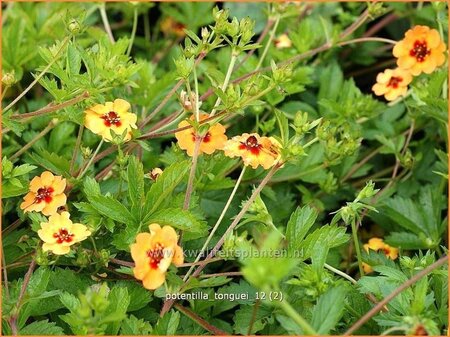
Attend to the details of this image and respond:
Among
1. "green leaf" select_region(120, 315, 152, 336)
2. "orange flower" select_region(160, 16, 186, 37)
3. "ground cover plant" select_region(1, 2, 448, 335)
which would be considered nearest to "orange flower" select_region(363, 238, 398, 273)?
"ground cover plant" select_region(1, 2, 448, 335)

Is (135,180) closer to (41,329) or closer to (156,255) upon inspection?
(156,255)

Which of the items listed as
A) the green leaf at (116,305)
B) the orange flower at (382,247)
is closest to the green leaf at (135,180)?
the green leaf at (116,305)

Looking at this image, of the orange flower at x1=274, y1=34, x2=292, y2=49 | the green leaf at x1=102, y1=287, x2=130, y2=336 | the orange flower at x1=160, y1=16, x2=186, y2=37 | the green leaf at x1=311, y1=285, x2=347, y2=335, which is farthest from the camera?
the orange flower at x1=160, y1=16, x2=186, y2=37

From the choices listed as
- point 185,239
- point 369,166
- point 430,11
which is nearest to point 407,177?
point 369,166

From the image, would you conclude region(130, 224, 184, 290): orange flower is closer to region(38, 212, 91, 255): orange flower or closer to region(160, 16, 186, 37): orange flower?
region(38, 212, 91, 255): orange flower

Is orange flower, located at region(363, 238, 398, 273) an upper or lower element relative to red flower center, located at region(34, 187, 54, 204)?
lower

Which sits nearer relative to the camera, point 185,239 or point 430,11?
point 185,239

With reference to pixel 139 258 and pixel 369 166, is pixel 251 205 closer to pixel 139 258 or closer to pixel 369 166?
pixel 139 258
